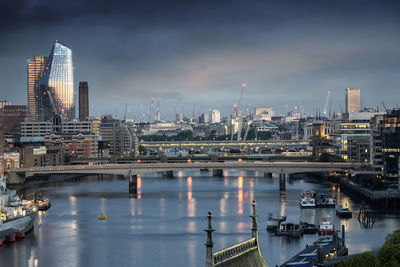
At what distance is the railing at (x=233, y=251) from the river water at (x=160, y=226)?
16.6 m

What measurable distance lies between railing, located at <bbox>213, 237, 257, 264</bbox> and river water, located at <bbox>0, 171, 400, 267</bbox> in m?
16.6

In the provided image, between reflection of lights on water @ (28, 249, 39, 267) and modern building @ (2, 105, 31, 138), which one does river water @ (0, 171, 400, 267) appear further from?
modern building @ (2, 105, 31, 138)

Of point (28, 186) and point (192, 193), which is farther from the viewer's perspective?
point (28, 186)

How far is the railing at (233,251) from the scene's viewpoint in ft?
49.0

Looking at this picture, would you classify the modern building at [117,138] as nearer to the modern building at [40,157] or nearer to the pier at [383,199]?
the modern building at [40,157]

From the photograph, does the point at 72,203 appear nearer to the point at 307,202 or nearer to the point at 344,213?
the point at 307,202

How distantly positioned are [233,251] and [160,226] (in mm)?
28348

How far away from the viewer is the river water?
1389 inches

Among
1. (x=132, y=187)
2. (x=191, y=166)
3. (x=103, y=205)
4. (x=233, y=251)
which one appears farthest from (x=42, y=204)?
(x=233, y=251)

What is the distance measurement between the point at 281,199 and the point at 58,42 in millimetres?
145123

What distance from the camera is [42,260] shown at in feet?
114

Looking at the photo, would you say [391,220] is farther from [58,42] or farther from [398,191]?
[58,42]

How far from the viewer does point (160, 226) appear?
143ft

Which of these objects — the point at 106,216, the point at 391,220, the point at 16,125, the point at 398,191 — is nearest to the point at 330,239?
the point at 391,220
